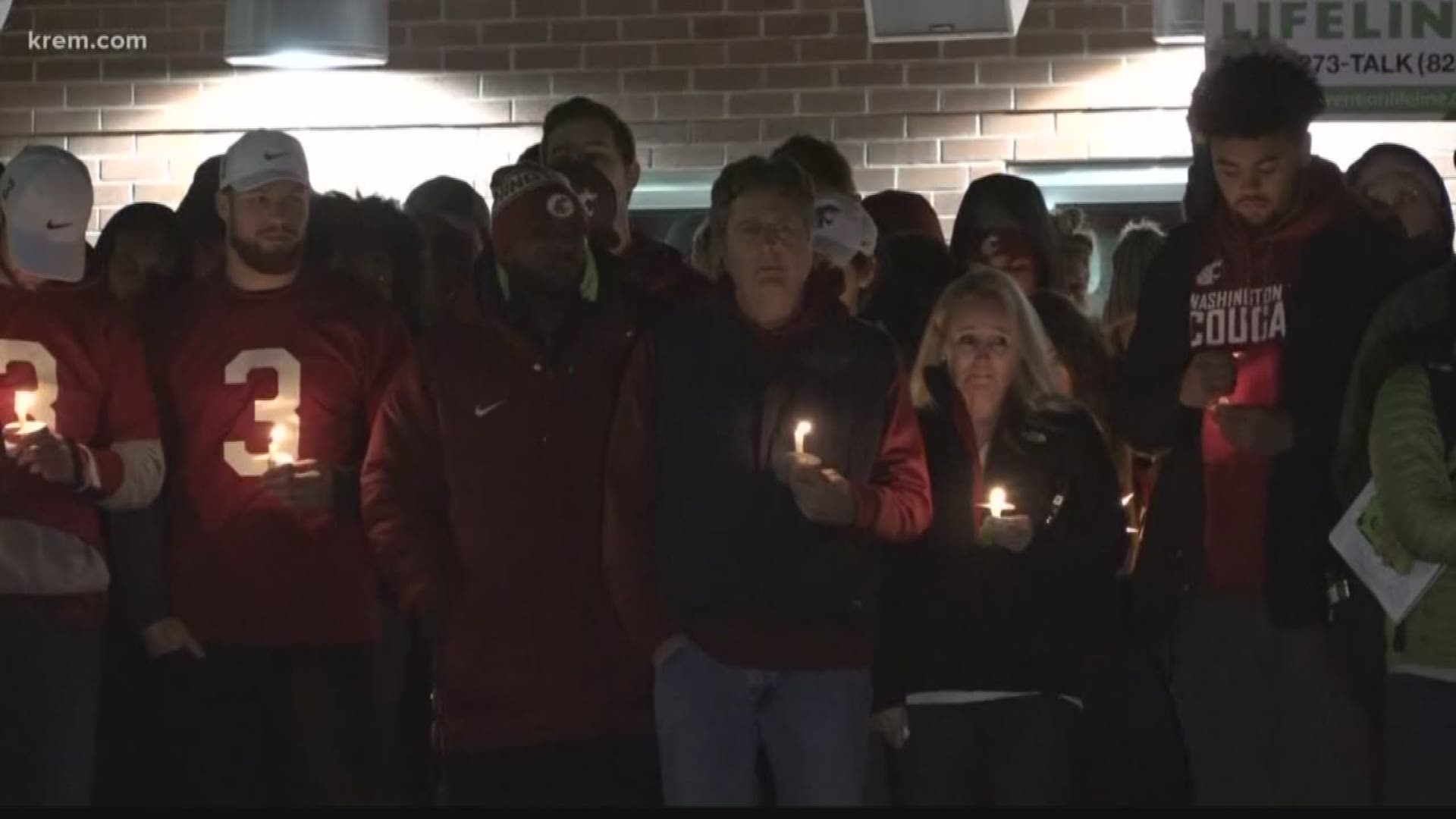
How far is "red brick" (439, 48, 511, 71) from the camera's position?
11.3 metres

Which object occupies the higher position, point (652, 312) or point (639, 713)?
point (652, 312)

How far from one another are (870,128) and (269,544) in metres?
4.35

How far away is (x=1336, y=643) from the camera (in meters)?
6.83

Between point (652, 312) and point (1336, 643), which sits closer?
point (1336, 643)

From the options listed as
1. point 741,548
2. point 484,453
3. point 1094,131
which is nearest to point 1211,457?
point 741,548

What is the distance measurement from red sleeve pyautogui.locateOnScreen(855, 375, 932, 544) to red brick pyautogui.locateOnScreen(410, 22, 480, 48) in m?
4.63

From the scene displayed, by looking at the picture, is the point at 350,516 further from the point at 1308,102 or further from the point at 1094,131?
the point at 1094,131

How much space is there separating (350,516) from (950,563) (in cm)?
149

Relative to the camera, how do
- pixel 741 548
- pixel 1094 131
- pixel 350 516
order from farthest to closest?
pixel 1094 131 → pixel 350 516 → pixel 741 548

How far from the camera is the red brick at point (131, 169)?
37.5ft

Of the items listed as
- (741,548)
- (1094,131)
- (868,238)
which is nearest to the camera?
(741,548)

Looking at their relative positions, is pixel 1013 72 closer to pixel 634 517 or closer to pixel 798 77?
pixel 798 77

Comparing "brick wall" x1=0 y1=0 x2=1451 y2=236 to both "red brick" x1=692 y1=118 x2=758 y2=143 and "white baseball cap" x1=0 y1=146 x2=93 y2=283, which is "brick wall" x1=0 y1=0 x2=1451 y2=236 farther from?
"white baseball cap" x1=0 y1=146 x2=93 y2=283

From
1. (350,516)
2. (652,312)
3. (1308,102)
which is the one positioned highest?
(1308,102)
